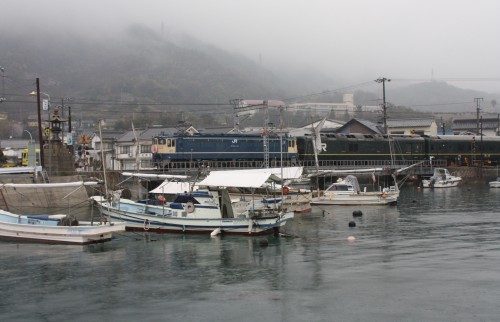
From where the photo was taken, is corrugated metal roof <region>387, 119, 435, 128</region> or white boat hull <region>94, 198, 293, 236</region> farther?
corrugated metal roof <region>387, 119, 435, 128</region>

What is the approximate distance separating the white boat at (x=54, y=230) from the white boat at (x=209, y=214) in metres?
2.21

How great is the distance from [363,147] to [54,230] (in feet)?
228

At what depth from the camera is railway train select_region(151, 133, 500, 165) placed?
7556 cm

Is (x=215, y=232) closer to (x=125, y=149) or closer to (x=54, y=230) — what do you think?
(x=54, y=230)

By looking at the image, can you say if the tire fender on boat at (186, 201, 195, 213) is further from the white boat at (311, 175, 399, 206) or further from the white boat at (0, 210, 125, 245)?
the white boat at (311, 175, 399, 206)

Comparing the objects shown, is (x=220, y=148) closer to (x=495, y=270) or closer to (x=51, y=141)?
(x=51, y=141)

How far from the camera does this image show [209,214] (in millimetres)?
37500

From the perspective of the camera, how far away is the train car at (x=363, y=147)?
297 feet

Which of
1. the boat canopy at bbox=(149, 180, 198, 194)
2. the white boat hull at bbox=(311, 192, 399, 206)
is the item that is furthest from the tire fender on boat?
the white boat hull at bbox=(311, 192, 399, 206)

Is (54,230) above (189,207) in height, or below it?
below

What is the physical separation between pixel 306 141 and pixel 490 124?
88454 millimetres

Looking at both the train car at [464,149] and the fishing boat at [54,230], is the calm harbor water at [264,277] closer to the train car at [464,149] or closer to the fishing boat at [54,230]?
the fishing boat at [54,230]

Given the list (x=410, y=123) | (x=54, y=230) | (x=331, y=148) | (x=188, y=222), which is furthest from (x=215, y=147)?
(x=410, y=123)

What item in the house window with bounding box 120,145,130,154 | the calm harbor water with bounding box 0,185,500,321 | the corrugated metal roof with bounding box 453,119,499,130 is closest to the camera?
the calm harbor water with bounding box 0,185,500,321
